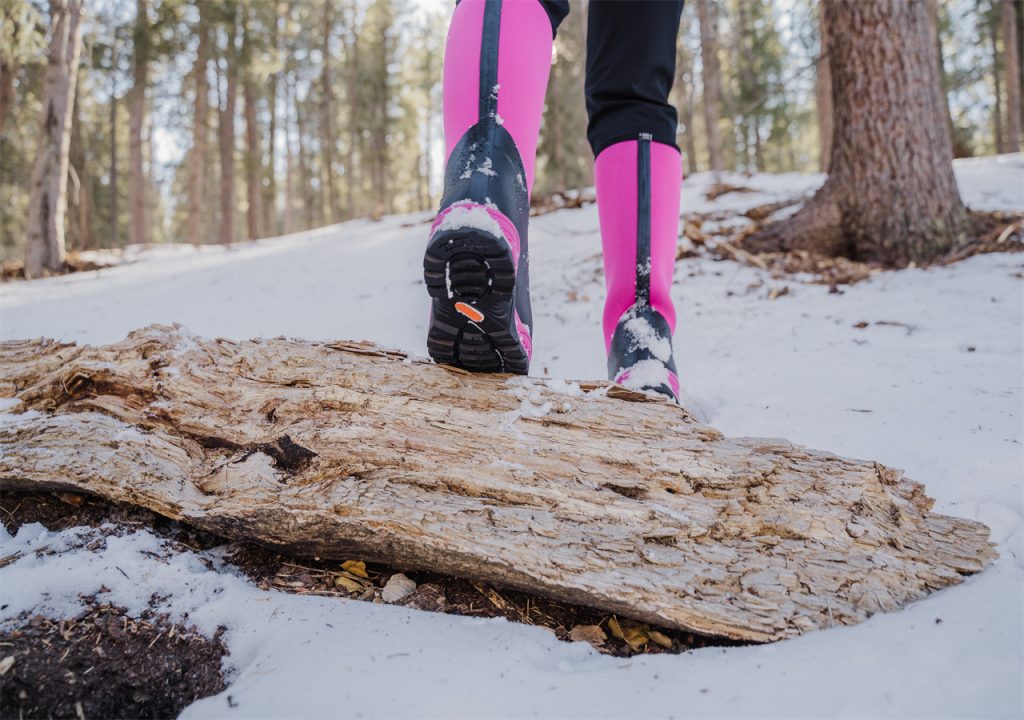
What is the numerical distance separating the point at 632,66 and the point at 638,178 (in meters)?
0.24

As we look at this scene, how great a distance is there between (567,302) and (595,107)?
163 centimetres

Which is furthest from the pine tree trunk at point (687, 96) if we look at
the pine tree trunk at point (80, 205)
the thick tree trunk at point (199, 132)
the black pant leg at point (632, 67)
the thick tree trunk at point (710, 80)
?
the black pant leg at point (632, 67)

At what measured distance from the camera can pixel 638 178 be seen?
124cm


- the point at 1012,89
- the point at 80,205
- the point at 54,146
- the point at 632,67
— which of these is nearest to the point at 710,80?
the point at 1012,89

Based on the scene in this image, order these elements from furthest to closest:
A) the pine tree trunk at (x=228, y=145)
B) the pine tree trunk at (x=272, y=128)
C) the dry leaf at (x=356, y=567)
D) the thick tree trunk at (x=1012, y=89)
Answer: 1. the pine tree trunk at (x=272, y=128)
2. the pine tree trunk at (x=228, y=145)
3. the thick tree trunk at (x=1012, y=89)
4. the dry leaf at (x=356, y=567)

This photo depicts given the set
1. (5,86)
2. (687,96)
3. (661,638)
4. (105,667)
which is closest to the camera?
(105,667)

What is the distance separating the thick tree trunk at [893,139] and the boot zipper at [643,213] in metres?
2.45

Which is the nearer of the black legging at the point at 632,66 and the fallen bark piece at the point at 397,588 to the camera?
the fallen bark piece at the point at 397,588

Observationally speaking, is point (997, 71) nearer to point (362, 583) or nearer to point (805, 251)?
point (805, 251)

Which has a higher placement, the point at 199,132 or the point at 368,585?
the point at 199,132

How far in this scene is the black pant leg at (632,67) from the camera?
121cm

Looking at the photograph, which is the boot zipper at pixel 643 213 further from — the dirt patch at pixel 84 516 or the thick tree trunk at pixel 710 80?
the thick tree trunk at pixel 710 80

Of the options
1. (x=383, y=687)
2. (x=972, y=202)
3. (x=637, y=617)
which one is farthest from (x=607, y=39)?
(x=972, y=202)

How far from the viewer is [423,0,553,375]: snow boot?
883 millimetres
